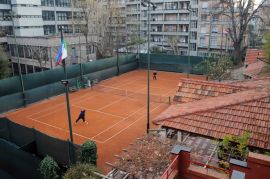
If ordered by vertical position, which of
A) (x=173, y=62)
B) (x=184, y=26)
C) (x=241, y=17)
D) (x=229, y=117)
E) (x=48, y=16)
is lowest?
(x=173, y=62)

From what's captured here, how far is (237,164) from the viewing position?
24.6 ft

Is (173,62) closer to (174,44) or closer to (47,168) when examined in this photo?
(174,44)

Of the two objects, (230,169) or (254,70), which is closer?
(230,169)

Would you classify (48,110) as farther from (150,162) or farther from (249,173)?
(249,173)

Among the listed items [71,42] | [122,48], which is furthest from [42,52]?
[122,48]

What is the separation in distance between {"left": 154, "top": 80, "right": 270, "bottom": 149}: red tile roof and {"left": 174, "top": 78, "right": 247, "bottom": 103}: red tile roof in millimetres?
1488

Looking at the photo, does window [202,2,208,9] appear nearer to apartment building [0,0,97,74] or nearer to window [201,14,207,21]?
window [201,14,207,21]

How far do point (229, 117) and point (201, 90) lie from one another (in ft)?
12.7

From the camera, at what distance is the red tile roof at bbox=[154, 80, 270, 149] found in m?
10.5

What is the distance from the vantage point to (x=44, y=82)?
28.0 meters

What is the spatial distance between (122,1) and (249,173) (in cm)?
6871

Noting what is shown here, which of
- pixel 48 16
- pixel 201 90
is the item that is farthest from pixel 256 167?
pixel 48 16

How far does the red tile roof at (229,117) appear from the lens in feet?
34.3

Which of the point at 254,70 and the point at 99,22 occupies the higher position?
the point at 99,22
